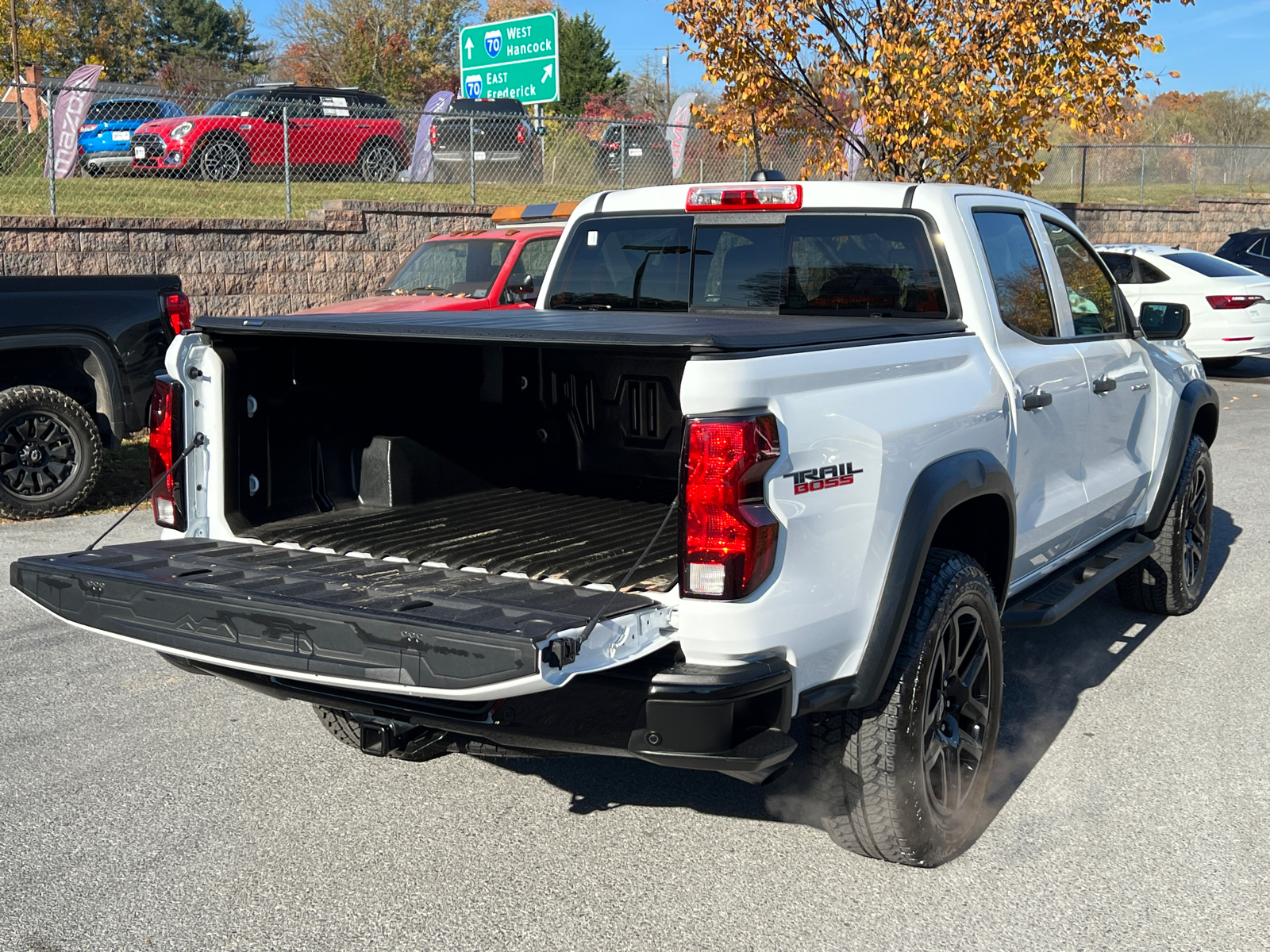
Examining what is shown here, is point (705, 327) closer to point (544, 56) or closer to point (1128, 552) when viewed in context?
point (1128, 552)

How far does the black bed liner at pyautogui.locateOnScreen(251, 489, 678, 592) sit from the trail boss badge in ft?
1.30

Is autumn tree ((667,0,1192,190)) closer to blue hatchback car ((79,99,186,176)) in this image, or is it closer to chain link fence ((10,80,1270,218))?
chain link fence ((10,80,1270,218))

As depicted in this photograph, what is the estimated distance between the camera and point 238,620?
3.12 m

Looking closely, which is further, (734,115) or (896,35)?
(734,115)

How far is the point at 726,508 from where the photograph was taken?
2.89 metres

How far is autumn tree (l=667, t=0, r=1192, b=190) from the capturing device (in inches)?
534

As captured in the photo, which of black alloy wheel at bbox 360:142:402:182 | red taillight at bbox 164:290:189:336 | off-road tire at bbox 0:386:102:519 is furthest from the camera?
black alloy wheel at bbox 360:142:402:182

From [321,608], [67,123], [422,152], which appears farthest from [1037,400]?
[422,152]

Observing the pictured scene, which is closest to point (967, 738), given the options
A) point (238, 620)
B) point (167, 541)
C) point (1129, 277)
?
point (238, 620)

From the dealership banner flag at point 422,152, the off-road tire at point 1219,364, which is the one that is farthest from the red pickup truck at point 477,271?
the off-road tire at point 1219,364

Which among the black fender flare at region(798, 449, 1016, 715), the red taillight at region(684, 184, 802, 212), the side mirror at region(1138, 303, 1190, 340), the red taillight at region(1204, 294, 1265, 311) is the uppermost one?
the red taillight at region(684, 184, 802, 212)

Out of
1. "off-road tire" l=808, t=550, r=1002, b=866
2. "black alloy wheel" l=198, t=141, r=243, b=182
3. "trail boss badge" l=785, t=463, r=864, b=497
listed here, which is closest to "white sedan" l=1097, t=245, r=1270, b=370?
"black alloy wheel" l=198, t=141, r=243, b=182

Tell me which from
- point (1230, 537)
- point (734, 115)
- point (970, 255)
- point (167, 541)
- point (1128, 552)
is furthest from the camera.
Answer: point (734, 115)

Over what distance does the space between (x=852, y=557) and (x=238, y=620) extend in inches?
60.1
